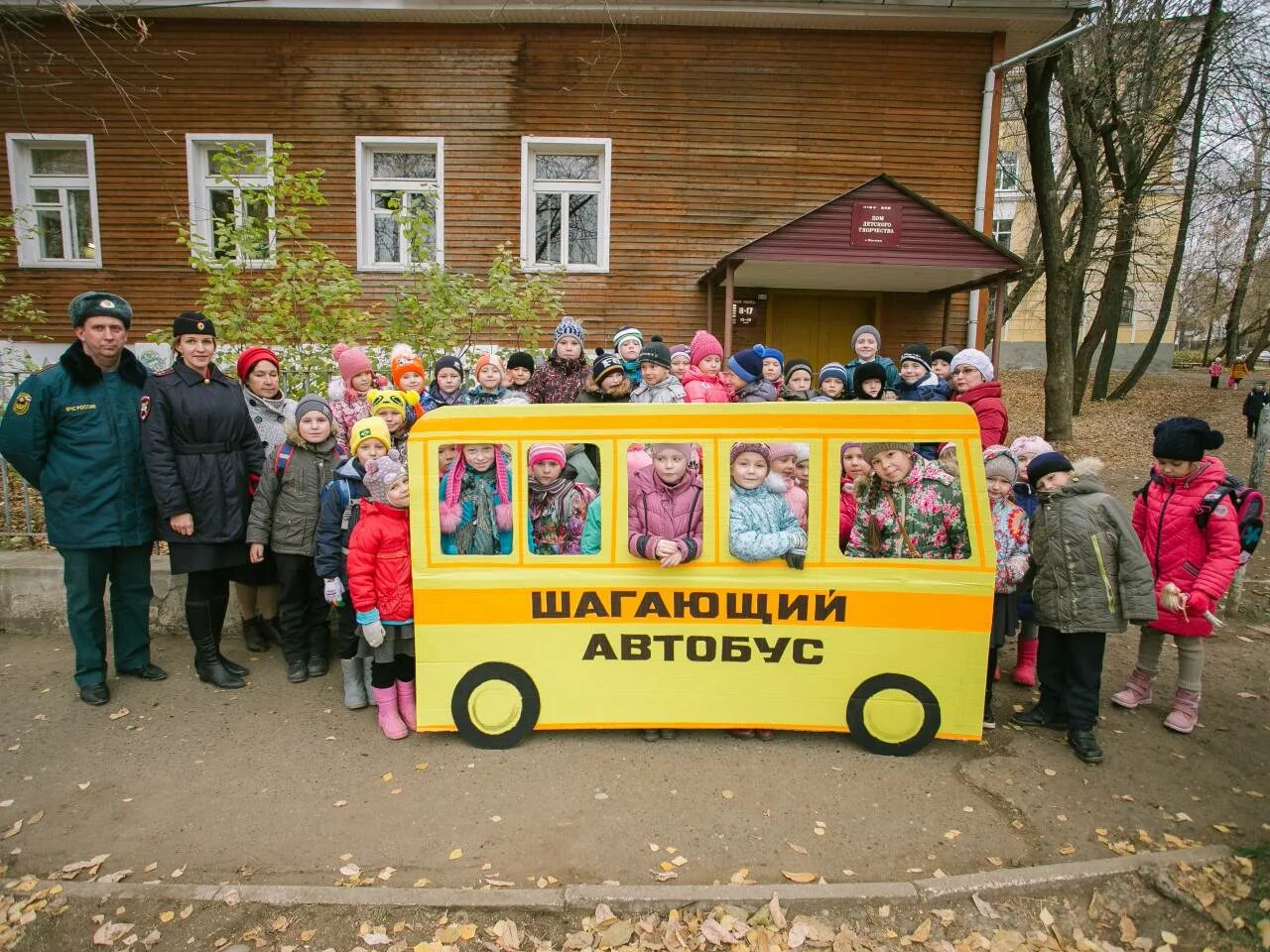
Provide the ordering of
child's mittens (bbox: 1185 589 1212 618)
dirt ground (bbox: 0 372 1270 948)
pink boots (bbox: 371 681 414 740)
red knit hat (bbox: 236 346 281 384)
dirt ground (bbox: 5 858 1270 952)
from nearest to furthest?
dirt ground (bbox: 5 858 1270 952) → dirt ground (bbox: 0 372 1270 948) → child's mittens (bbox: 1185 589 1212 618) → pink boots (bbox: 371 681 414 740) → red knit hat (bbox: 236 346 281 384)

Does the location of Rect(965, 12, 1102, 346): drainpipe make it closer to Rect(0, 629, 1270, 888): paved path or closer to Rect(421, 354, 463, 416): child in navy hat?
Rect(421, 354, 463, 416): child in navy hat

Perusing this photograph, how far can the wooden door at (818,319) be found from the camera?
12641 millimetres

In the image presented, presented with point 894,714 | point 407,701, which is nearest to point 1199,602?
point 894,714

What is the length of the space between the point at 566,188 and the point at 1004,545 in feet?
32.3

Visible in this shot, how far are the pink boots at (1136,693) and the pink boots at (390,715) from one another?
4136 millimetres

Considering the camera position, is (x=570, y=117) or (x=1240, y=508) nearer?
(x=1240, y=508)

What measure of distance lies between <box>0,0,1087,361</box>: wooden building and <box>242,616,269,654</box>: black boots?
25.8ft

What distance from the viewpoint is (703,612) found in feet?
11.8

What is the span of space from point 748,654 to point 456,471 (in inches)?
69.2

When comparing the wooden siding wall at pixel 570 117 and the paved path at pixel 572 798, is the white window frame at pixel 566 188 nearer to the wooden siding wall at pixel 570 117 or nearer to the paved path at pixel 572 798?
the wooden siding wall at pixel 570 117

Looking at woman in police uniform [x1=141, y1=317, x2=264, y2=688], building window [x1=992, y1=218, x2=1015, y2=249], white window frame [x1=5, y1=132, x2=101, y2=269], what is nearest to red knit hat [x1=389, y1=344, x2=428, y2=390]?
woman in police uniform [x1=141, y1=317, x2=264, y2=688]

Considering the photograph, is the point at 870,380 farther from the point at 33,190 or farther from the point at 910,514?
the point at 33,190

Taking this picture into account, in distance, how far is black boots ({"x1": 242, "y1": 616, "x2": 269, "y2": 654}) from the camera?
4.92 metres

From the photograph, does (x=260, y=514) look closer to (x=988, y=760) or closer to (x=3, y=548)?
(x=3, y=548)
